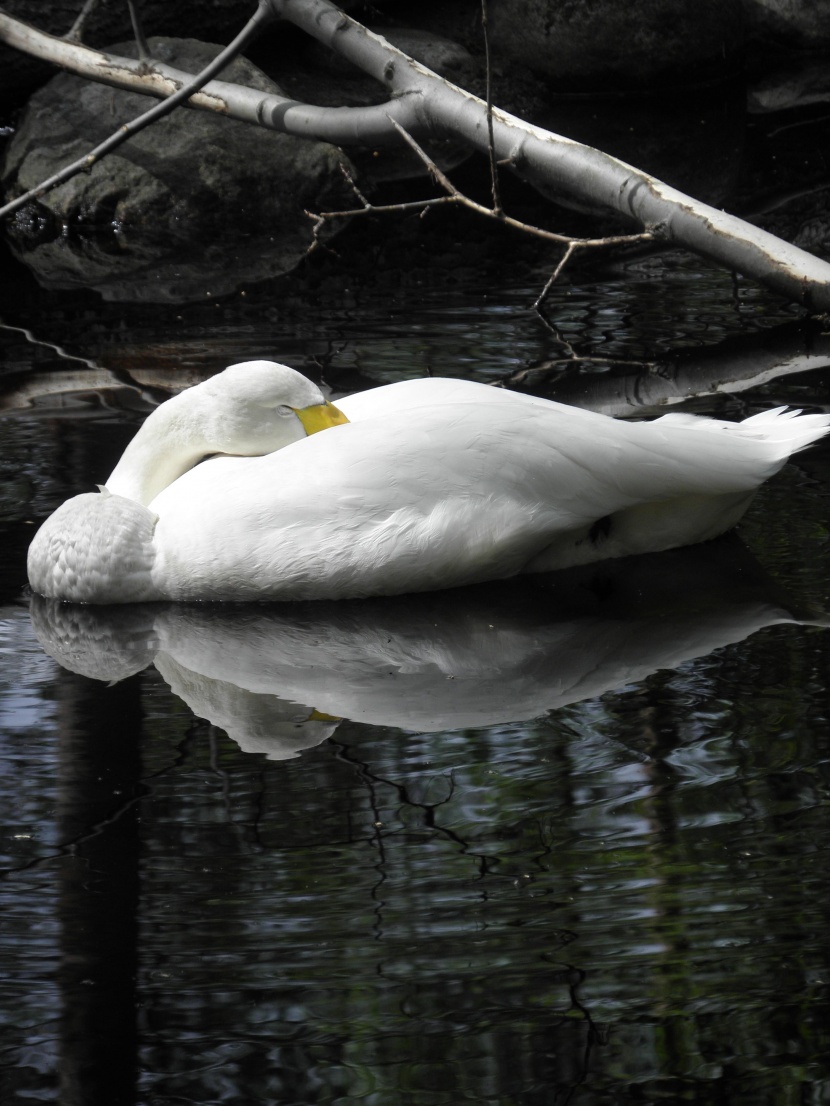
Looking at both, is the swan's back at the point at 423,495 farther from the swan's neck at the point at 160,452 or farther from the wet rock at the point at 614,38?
the wet rock at the point at 614,38

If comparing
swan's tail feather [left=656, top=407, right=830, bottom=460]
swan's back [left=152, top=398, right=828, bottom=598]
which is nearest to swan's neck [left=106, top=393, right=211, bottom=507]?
swan's back [left=152, top=398, right=828, bottom=598]

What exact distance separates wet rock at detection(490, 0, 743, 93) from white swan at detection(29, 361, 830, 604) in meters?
9.72

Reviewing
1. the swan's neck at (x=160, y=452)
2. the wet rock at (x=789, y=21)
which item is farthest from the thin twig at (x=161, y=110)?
the wet rock at (x=789, y=21)

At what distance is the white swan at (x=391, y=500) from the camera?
4176 mm

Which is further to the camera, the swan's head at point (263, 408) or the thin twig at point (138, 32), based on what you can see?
the thin twig at point (138, 32)

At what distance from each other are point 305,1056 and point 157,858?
691mm

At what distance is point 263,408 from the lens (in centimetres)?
459

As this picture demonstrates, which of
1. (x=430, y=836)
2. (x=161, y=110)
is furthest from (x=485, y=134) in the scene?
(x=430, y=836)

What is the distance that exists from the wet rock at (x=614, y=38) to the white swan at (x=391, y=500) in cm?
972

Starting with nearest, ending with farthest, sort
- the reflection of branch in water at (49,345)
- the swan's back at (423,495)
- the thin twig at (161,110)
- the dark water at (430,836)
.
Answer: the dark water at (430,836), the swan's back at (423,495), the reflection of branch in water at (49,345), the thin twig at (161,110)

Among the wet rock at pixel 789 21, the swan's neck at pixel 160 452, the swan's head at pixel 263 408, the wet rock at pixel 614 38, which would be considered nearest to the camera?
the swan's head at pixel 263 408

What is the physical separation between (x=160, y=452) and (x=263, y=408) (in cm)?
36

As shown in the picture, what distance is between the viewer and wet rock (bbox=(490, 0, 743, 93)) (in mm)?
13484

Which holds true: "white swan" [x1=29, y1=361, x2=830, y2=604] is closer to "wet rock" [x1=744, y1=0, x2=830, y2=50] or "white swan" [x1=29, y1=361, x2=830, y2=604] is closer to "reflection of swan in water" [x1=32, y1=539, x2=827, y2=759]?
"reflection of swan in water" [x1=32, y1=539, x2=827, y2=759]
